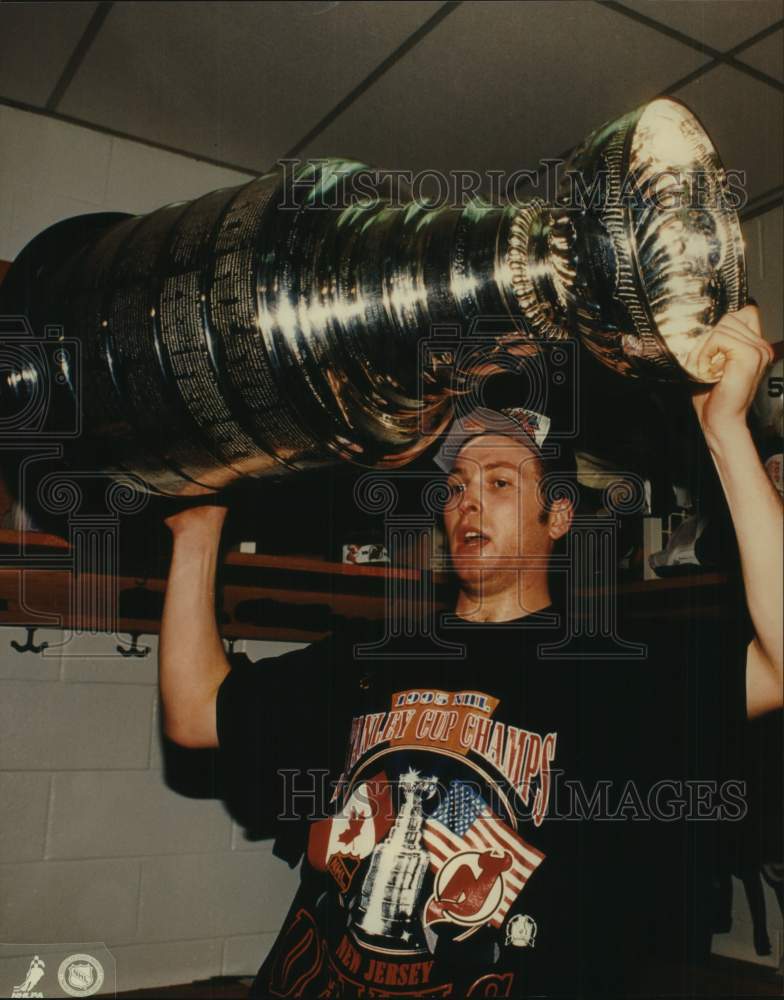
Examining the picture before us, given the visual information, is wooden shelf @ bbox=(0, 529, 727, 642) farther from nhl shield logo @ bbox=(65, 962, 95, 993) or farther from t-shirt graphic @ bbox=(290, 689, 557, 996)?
nhl shield logo @ bbox=(65, 962, 95, 993)

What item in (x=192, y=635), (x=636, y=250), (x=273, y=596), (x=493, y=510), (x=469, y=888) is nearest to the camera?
(x=636, y=250)

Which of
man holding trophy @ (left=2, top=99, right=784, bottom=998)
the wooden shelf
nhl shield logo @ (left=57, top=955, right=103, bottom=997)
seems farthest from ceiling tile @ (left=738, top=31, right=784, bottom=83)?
nhl shield logo @ (left=57, top=955, right=103, bottom=997)

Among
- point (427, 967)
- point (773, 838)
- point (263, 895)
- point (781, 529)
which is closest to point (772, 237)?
point (773, 838)

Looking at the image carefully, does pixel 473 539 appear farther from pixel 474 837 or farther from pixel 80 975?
pixel 80 975

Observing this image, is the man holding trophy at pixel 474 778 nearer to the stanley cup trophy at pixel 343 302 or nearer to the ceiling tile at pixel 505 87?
the stanley cup trophy at pixel 343 302

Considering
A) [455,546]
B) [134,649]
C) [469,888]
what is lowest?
[469,888]

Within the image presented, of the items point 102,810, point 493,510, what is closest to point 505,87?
point 493,510

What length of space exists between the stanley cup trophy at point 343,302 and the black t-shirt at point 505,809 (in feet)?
1.28

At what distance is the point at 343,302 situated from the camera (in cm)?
52

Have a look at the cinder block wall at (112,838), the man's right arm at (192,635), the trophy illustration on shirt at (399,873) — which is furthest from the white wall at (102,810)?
the trophy illustration on shirt at (399,873)

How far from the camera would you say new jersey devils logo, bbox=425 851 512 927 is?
0.87 m

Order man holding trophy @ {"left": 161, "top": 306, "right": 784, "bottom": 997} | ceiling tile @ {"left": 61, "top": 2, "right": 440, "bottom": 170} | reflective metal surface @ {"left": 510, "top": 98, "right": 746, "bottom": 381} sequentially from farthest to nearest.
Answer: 1. ceiling tile @ {"left": 61, "top": 2, "right": 440, "bottom": 170}
2. man holding trophy @ {"left": 161, "top": 306, "right": 784, "bottom": 997}
3. reflective metal surface @ {"left": 510, "top": 98, "right": 746, "bottom": 381}

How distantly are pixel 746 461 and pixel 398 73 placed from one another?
2.85 feet

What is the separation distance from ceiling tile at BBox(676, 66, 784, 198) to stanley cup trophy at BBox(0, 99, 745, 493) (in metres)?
0.81
